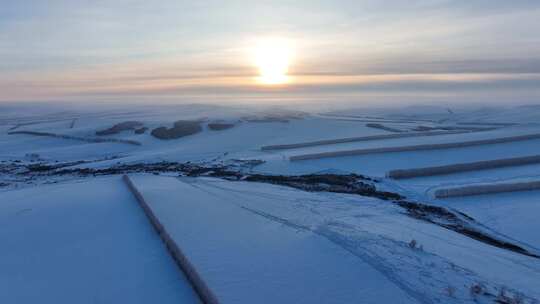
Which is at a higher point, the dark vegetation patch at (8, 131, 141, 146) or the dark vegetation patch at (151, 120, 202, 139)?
the dark vegetation patch at (151, 120, 202, 139)

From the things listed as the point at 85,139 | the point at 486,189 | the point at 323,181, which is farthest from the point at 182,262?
the point at 85,139

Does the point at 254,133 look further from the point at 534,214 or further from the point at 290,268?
the point at 290,268

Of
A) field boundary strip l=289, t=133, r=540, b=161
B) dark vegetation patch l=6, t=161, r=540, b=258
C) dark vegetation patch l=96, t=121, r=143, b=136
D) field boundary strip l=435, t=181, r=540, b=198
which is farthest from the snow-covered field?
dark vegetation patch l=96, t=121, r=143, b=136

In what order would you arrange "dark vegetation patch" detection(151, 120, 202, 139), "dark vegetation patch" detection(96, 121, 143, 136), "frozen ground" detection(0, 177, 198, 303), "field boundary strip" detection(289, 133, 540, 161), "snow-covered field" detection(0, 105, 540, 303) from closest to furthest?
"snow-covered field" detection(0, 105, 540, 303)
"frozen ground" detection(0, 177, 198, 303)
"field boundary strip" detection(289, 133, 540, 161)
"dark vegetation patch" detection(151, 120, 202, 139)
"dark vegetation patch" detection(96, 121, 143, 136)

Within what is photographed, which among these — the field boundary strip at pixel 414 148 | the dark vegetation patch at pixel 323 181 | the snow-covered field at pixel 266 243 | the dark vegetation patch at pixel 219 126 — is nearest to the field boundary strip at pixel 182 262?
the snow-covered field at pixel 266 243

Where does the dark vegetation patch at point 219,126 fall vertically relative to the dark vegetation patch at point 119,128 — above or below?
above

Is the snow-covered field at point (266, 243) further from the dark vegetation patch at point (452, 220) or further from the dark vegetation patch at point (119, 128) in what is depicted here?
the dark vegetation patch at point (119, 128)

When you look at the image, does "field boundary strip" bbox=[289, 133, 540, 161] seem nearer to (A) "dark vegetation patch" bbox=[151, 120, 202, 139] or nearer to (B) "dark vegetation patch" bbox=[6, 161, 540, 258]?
(B) "dark vegetation patch" bbox=[6, 161, 540, 258]

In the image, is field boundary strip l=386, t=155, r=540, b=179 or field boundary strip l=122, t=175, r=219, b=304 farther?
field boundary strip l=386, t=155, r=540, b=179

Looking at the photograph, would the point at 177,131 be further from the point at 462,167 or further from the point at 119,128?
the point at 462,167
